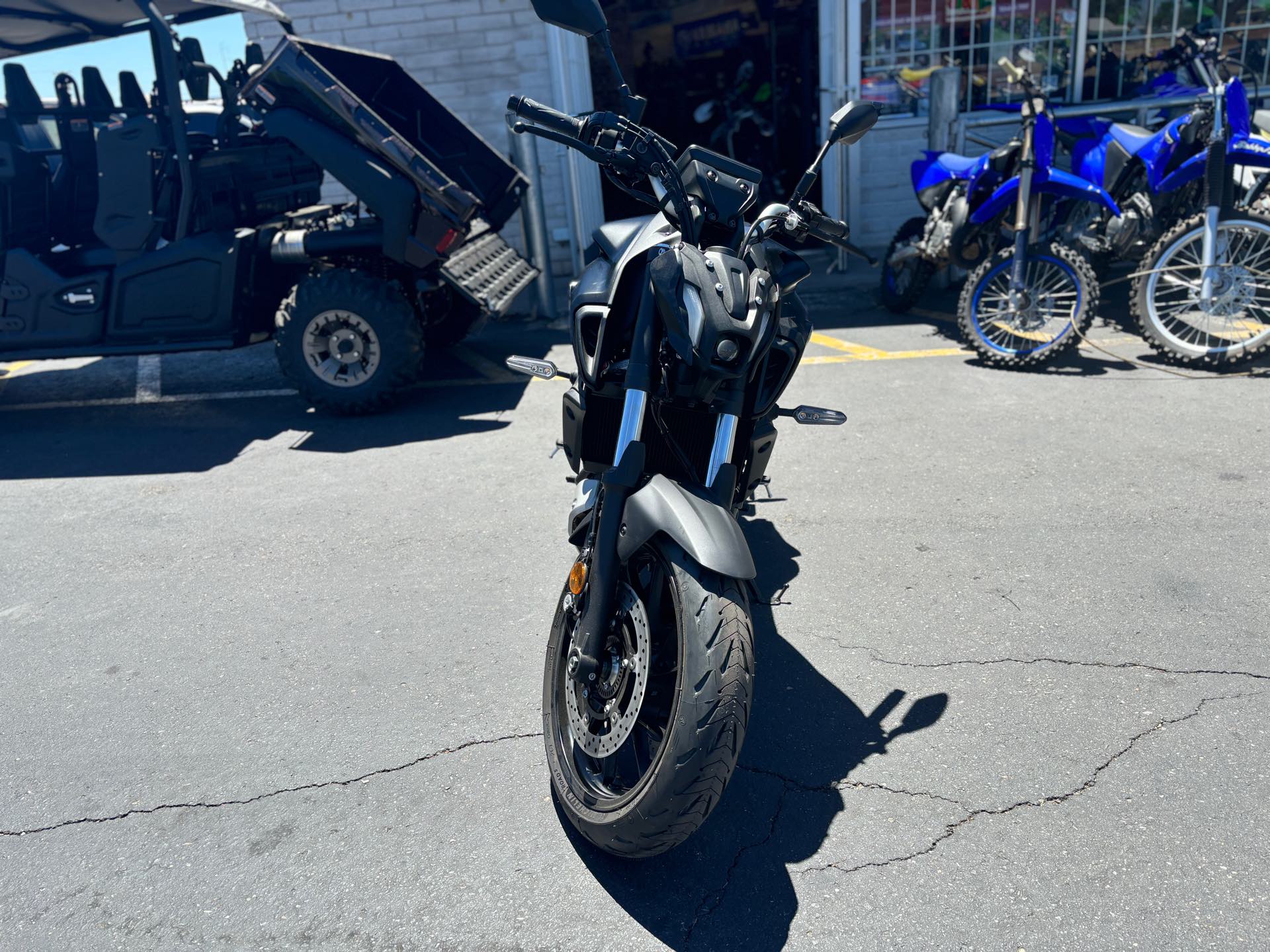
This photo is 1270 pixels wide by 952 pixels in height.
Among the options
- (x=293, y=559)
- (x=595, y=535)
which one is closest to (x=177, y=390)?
(x=293, y=559)

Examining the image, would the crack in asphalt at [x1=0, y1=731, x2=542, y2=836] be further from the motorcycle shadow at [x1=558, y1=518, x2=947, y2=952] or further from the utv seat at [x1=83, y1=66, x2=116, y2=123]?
the utv seat at [x1=83, y1=66, x2=116, y2=123]

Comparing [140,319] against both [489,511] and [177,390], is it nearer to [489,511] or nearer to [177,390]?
[177,390]

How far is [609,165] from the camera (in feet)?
9.44

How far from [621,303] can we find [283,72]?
377 cm

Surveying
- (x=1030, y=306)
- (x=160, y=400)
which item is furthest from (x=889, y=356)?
(x=160, y=400)

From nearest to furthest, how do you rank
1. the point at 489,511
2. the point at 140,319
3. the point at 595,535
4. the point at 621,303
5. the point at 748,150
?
the point at 595,535 → the point at 621,303 → the point at 489,511 → the point at 140,319 → the point at 748,150

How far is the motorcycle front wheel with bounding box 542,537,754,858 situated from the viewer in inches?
86.7

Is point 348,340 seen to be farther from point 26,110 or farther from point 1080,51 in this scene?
point 1080,51

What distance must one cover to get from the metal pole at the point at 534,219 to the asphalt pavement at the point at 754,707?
10.4 feet

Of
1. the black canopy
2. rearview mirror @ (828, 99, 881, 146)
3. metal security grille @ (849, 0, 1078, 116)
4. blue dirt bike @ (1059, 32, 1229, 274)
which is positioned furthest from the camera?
metal security grille @ (849, 0, 1078, 116)

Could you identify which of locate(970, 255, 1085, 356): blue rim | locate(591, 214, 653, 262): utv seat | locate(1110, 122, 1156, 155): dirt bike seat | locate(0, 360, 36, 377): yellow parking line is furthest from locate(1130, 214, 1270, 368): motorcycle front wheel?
locate(0, 360, 36, 377): yellow parking line

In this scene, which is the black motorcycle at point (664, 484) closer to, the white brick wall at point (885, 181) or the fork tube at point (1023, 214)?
the fork tube at point (1023, 214)

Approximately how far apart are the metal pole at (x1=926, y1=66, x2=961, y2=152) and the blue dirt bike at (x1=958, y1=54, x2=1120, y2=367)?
205cm

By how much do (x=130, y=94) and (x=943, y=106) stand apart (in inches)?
265
